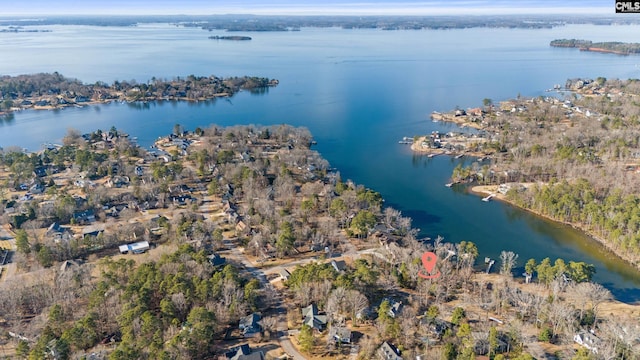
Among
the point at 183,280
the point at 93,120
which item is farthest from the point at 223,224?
the point at 93,120

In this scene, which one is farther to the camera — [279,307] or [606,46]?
[606,46]

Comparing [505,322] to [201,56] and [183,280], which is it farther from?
[201,56]

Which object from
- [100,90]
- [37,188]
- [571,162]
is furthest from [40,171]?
[571,162]

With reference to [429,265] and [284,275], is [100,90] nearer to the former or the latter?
[284,275]

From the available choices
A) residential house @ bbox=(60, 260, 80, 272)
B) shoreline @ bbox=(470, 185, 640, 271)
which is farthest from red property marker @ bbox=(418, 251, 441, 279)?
residential house @ bbox=(60, 260, 80, 272)

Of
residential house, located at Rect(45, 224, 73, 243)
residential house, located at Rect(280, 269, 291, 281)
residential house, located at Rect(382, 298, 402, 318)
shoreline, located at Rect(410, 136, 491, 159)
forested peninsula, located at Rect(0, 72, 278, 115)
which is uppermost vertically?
forested peninsula, located at Rect(0, 72, 278, 115)

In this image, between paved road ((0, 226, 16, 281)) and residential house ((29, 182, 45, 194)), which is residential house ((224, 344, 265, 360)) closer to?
paved road ((0, 226, 16, 281))
